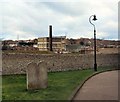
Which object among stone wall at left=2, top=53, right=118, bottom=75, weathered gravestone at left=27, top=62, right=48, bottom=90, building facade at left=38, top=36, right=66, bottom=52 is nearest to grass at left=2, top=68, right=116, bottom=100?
weathered gravestone at left=27, top=62, right=48, bottom=90

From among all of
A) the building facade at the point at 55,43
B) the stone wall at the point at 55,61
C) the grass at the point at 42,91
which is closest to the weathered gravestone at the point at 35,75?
the grass at the point at 42,91

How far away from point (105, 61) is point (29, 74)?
28.7 m

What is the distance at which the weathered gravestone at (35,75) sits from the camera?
50.2ft

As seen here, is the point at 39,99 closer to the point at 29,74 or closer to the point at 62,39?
the point at 29,74

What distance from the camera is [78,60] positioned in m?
37.2

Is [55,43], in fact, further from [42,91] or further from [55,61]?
[42,91]

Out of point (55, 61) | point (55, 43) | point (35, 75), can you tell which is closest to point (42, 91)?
point (35, 75)

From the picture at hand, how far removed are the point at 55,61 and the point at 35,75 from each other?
17.8 metres

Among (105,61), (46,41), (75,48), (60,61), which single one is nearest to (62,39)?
(46,41)

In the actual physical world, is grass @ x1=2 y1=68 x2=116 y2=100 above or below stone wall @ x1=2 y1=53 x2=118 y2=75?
below

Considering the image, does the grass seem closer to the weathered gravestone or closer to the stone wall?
the weathered gravestone

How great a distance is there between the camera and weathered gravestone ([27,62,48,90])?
603 inches

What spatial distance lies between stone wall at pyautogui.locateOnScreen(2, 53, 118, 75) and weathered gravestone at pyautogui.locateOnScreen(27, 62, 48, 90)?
39.5ft

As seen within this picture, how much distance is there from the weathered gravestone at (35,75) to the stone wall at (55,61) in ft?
39.5
